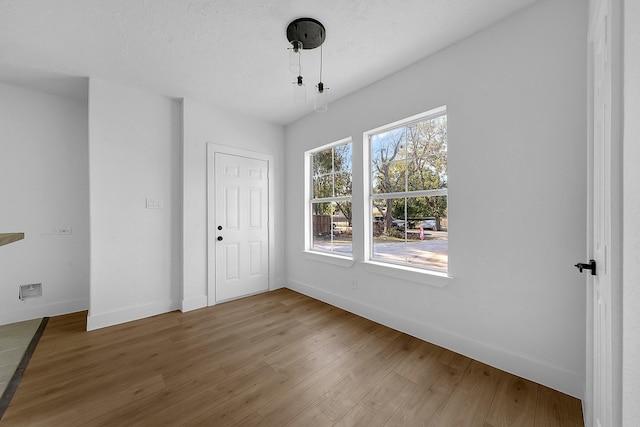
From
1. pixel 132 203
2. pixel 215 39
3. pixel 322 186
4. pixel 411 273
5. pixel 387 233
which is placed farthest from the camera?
pixel 322 186

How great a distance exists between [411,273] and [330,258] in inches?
45.4

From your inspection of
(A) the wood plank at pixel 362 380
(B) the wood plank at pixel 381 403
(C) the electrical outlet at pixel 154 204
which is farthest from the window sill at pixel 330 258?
(C) the electrical outlet at pixel 154 204

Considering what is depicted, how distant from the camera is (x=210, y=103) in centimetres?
340

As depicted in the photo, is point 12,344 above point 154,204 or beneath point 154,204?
beneath

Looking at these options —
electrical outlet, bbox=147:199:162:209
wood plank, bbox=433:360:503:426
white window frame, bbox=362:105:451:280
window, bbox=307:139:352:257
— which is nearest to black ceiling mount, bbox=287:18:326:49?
white window frame, bbox=362:105:451:280

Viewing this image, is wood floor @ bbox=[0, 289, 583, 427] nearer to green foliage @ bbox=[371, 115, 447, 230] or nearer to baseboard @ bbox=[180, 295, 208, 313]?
baseboard @ bbox=[180, 295, 208, 313]

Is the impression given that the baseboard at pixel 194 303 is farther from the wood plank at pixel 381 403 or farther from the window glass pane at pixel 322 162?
the wood plank at pixel 381 403

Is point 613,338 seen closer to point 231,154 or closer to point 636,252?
point 636,252

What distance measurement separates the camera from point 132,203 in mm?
2988

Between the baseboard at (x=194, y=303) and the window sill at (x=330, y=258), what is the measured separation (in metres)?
1.46

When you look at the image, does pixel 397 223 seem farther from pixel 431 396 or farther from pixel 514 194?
pixel 431 396

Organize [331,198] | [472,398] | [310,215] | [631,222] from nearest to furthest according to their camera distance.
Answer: [631,222] → [472,398] → [331,198] → [310,215]

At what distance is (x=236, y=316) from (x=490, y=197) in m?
2.86

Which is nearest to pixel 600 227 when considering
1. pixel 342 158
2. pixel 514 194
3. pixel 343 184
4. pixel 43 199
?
pixel 514 194
